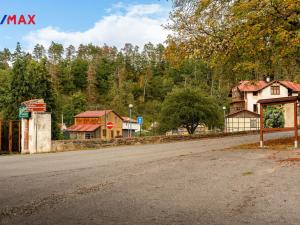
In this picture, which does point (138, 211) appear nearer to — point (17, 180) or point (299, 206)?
point (299, 206)

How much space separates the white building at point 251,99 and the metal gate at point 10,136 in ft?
132

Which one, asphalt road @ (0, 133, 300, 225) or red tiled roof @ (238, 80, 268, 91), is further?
red tiled roof @ (238, 80, 268, 91)

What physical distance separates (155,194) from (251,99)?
74.3 metres

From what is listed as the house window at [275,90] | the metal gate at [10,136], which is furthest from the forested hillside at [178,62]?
the house window at [275,90]

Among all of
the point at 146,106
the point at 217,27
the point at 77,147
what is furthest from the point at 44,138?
the point at 146,106

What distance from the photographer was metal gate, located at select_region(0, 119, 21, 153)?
2216 centimetres

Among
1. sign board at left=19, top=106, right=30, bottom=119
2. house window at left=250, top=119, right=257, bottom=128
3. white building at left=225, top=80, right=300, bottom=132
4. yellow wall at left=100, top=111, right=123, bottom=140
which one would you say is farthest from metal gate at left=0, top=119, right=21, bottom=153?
yellow wall at left=100, top=111, right=123, bottom=140

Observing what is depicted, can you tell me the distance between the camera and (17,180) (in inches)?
420

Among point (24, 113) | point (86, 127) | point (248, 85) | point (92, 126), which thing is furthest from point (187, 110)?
point (86, 127)

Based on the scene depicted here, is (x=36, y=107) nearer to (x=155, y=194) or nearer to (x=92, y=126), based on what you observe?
(x=155, y=194)

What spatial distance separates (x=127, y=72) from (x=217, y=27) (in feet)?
415

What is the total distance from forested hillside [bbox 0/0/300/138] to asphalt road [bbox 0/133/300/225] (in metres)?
6.25

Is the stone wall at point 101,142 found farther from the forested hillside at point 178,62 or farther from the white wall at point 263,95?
the white wall at point 263,95

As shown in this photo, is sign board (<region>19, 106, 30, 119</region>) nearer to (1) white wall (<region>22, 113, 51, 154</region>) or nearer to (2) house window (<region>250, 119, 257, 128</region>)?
(1) white wall (<region>22, 113, 51, 154</region>)
